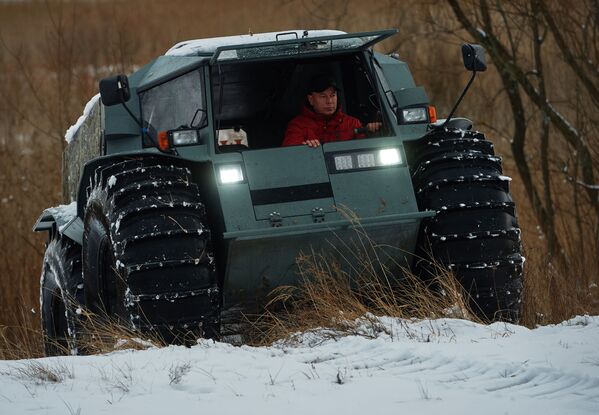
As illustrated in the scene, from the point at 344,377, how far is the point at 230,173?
2.24m

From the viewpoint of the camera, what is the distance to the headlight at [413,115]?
8.19 meters

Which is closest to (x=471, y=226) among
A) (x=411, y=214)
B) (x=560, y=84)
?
(x=411, y=214)

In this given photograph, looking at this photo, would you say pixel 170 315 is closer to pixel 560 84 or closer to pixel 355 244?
pixel 355 244

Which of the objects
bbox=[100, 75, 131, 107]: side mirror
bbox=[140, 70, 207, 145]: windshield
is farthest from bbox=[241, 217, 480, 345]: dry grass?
bbox=[100, 75, 131, 107]: side mirror

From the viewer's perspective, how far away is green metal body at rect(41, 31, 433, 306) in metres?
7.55

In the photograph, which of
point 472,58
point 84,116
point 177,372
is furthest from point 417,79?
point 177,372

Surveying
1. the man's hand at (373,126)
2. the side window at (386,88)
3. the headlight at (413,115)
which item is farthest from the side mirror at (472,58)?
the man's hand at (373,126)

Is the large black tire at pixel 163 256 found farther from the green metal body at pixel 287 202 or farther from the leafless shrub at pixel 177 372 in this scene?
the leafless shrub at pixel 177 372

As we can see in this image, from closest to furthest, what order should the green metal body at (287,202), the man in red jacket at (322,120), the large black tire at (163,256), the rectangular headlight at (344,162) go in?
1. the large black tire at (163,256)
2. the green metal body at (287,202)
3. the rectangular headlight at (344,162)
4. the man in red jacket at (322,120)

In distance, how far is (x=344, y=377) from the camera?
5.77 meters

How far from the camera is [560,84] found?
16.5 metres

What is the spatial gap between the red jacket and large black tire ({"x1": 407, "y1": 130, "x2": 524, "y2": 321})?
0.93 meters

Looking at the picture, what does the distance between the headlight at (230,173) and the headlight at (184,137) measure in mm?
301

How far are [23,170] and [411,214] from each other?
388 inches
